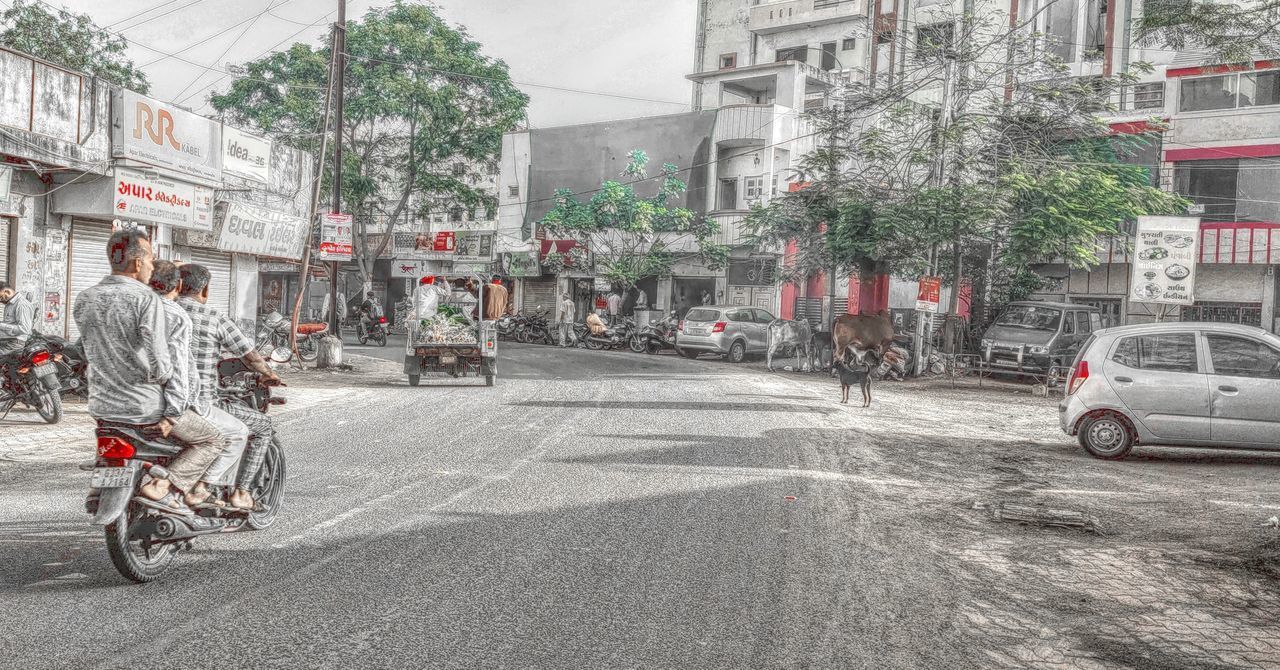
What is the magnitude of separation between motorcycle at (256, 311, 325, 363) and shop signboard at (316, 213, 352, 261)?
9.72 feet

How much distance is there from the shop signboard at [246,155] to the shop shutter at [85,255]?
11.9 ft

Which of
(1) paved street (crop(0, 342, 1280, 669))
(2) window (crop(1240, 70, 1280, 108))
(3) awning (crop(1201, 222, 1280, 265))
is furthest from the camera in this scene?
(2) window (crop(1240, 70, 1280, 108))

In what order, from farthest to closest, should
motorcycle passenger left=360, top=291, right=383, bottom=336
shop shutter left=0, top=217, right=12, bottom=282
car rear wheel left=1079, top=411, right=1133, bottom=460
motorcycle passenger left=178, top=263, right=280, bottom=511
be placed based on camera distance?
motorcycle passenger left=360, top=291, right=383, bottom=336 → shop shutter left=0, top=217, right=12, bottom=282 → car rear wheel left=1079, top=411, right=1133, bottom=460 → motorcycle passenger left=178, top=263, right=280, bottom=511

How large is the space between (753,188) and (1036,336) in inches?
648

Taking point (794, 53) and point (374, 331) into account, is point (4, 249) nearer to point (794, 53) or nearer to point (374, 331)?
point (374, 331)

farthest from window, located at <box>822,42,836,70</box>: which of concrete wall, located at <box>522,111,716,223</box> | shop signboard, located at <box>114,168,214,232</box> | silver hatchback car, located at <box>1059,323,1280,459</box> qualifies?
silver hatchback car, located at <box>1059,323,1280,459</box>

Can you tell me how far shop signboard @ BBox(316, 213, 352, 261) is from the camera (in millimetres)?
21938

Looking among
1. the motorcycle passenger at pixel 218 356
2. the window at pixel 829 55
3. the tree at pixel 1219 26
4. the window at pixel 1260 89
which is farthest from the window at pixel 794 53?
the motorcycle passenger at pixel 218 356

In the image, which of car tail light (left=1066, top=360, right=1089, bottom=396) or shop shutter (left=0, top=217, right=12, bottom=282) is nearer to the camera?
car tail light (left=1066, top=360, right=1089, bottom=396)

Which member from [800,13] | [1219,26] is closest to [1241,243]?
[800,13]

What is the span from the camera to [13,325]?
12.3m

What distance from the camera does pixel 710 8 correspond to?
5266cm

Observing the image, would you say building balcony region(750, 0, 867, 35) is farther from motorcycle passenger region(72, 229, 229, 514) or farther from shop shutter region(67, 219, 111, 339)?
motorcycle passenger region(72, 229, 229, 514)

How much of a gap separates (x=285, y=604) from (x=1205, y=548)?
6.19m
